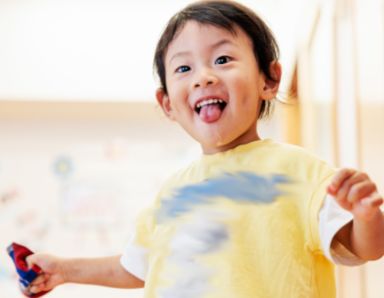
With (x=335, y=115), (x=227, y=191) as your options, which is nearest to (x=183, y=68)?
(x=227, y=191)

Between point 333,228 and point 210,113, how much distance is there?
20 centimetres

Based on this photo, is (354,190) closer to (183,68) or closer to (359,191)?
(359,191)

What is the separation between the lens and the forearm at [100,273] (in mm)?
863

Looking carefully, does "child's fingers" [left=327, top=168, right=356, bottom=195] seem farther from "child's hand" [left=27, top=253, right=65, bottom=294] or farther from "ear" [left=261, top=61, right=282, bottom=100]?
"child's hand" [left=27, top=253, right=65, bottom=294]

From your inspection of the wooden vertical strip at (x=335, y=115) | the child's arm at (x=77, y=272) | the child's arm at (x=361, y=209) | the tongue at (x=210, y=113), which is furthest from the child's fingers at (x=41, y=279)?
the wooden vertical strip at (x=335, y=115)

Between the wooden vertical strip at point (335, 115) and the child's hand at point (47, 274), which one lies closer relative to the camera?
the child's hand at point (47, 274)

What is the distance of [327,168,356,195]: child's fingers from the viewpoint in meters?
0.56

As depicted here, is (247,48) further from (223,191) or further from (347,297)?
(347,297)

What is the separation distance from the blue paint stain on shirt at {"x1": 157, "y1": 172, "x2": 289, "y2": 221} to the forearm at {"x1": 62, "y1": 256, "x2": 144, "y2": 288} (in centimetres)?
14

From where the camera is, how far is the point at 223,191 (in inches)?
27.8

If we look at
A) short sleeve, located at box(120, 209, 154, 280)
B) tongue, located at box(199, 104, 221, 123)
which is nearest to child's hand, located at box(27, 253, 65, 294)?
short sleeve, located at box(120, 209, 154, 280)

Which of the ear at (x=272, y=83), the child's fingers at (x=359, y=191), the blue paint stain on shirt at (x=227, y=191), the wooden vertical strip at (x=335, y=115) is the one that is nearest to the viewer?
the child's fingers at (x=359, y=191)

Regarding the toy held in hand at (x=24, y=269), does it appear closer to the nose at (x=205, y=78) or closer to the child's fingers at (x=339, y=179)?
the nose at (x=205, y=78)

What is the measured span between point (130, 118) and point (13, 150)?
1.82 ft
